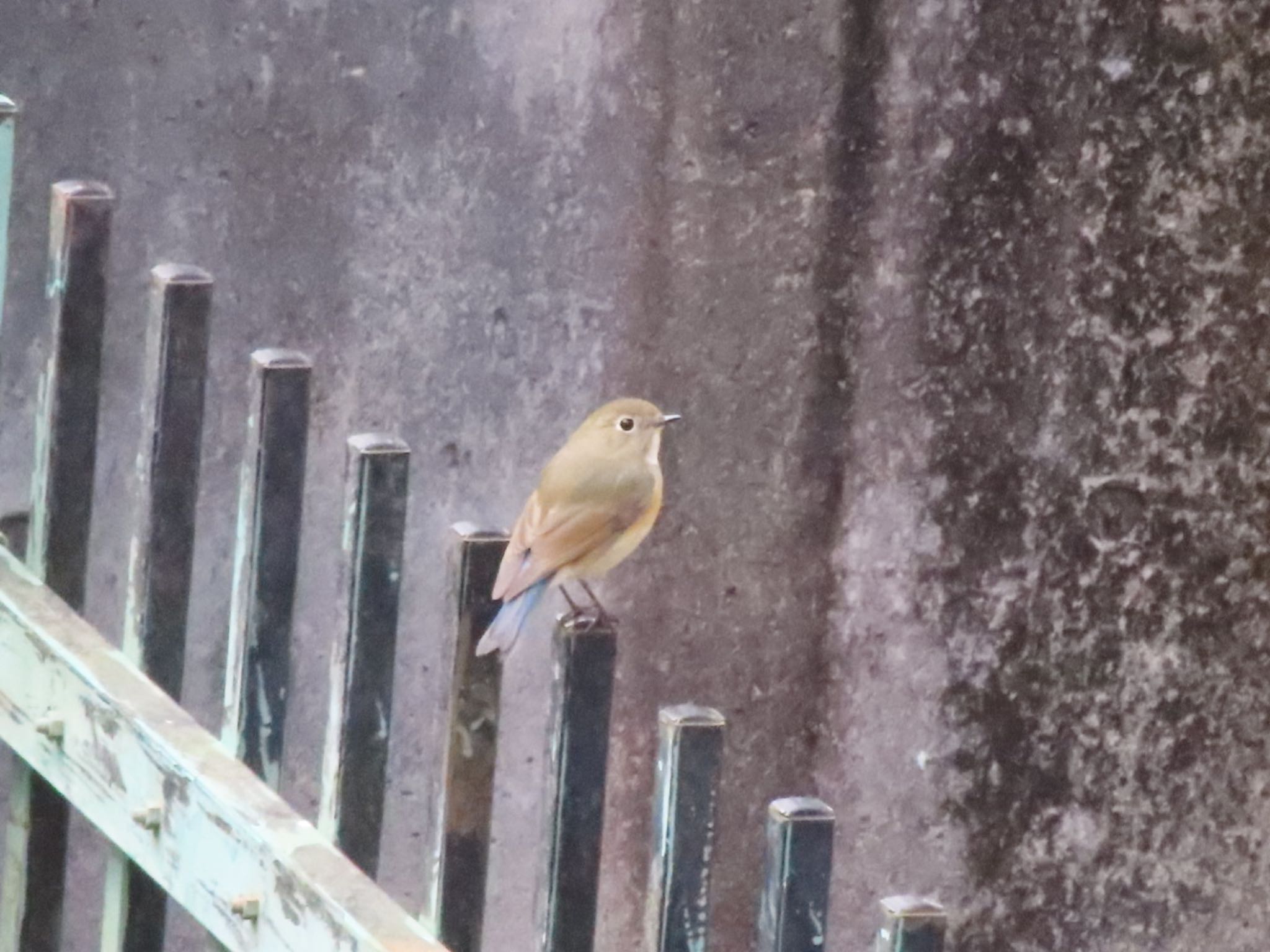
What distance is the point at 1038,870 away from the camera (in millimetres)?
3371

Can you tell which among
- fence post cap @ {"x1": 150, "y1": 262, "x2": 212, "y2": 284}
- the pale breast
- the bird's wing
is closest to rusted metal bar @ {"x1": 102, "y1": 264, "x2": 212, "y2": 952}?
fence post cap @ {"x1": 150, "y1": 262, "x2": 212, "y2": 284}

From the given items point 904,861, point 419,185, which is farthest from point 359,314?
point 904,861

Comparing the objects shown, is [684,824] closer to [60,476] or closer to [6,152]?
[60,476]

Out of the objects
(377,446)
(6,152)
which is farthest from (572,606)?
(6,152)

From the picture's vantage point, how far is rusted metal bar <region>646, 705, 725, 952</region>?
1.86m

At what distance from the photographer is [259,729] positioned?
2.21 m

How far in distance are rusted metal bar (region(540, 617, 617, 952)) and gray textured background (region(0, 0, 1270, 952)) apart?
1.25 metres

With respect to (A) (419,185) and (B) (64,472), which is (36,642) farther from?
(A) (419,185)

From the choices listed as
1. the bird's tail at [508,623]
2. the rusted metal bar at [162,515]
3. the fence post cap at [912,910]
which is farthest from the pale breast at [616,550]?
the fence post cap at [912,910]

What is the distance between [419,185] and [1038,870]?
141 cm

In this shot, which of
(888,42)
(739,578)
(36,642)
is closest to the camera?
(36,642)

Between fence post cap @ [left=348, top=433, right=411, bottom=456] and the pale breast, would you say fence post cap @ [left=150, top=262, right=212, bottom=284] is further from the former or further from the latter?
the pale breast

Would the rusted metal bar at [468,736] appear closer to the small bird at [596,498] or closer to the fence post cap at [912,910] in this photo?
the fence post cap at [912,910]

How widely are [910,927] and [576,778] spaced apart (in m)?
0.34
